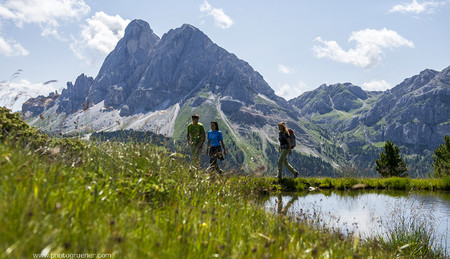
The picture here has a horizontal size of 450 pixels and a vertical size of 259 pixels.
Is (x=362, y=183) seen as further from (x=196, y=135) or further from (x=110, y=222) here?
(x=110, y=222)

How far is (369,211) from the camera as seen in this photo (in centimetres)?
1095

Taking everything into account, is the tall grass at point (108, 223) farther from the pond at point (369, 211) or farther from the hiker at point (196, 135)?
the hiker at point (196, 135)

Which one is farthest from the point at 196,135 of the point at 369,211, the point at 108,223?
the point at 108,223

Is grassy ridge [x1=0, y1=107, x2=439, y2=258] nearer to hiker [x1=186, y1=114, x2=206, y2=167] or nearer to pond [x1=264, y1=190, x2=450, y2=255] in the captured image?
pond [x1=264, y1=190, x2=450, y2=255]

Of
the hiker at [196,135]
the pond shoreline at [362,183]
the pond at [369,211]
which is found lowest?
the pond at [369,211]

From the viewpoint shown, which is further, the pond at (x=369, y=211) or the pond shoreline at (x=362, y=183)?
the pond shoreline at (x=362, y=183)

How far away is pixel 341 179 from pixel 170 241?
16388mm

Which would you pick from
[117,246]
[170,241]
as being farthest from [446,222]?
[117,246]

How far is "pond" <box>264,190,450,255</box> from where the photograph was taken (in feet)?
27.1

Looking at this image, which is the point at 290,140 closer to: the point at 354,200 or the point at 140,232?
the point at 354,200

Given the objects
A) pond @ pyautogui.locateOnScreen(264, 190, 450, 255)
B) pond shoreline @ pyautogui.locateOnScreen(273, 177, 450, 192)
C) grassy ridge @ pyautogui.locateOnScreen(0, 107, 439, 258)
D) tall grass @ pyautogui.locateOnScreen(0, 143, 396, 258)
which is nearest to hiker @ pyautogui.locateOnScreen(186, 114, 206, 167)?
pond @ pyautogui.locateOnScreen(264, 190, 450, 255)

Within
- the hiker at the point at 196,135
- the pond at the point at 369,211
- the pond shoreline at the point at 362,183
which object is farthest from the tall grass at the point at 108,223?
the pond shoreline at the point at 362,183

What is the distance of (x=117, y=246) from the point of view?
265 cm

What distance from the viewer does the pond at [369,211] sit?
27.1 feet
